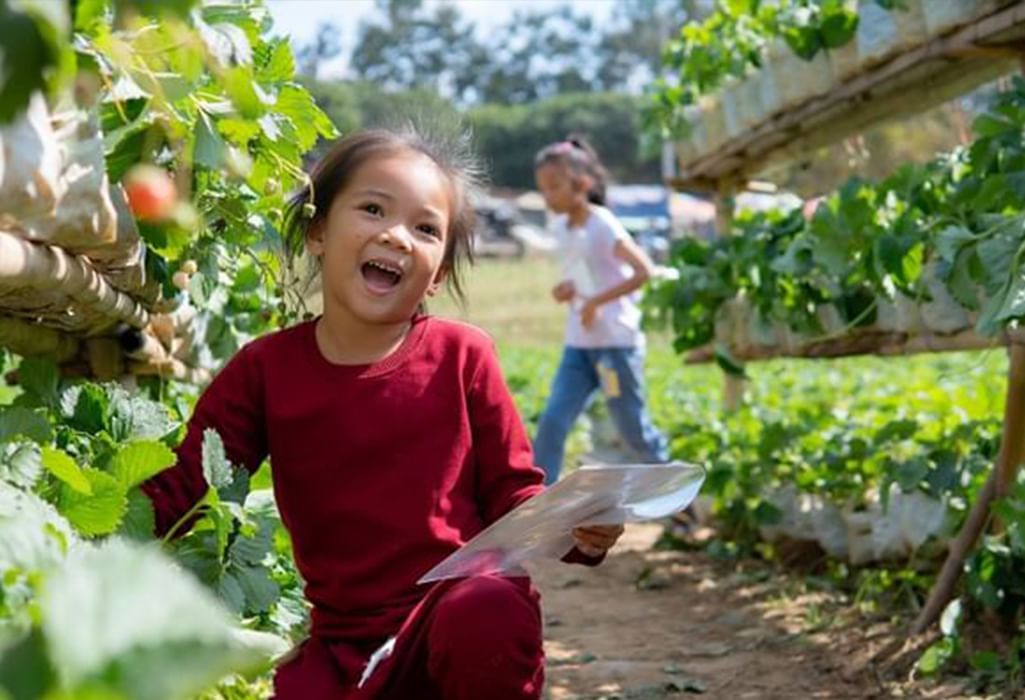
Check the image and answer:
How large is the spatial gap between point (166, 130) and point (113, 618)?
0.98 m

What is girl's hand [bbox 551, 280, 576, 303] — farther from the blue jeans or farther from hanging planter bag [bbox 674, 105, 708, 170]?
hanging planter bag [bbox 674, 105, 708, 170]

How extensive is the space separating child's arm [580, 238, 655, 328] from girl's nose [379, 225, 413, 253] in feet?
12.0

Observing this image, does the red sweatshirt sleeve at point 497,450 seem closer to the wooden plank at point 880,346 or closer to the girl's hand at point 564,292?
the wooden plank at point 880,346

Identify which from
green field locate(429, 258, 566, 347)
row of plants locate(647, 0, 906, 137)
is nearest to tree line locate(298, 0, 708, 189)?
green field locate(429, 258, 566, 347)

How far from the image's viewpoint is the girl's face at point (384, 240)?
2367 millimetres

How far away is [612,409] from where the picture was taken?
6152 millimetres

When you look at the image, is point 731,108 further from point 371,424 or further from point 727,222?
point 371,424

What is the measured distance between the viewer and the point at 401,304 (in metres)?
2.38

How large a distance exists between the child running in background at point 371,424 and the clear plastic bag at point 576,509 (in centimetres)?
18

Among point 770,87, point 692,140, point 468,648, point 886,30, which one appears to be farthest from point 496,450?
point 692,140

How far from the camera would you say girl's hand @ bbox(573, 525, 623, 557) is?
218cm

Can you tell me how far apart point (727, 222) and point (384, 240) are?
4.29 m

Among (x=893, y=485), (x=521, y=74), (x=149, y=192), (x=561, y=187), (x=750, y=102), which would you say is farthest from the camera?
(x=521, y=74)

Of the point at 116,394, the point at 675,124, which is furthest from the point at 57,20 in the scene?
the point at 675,124
